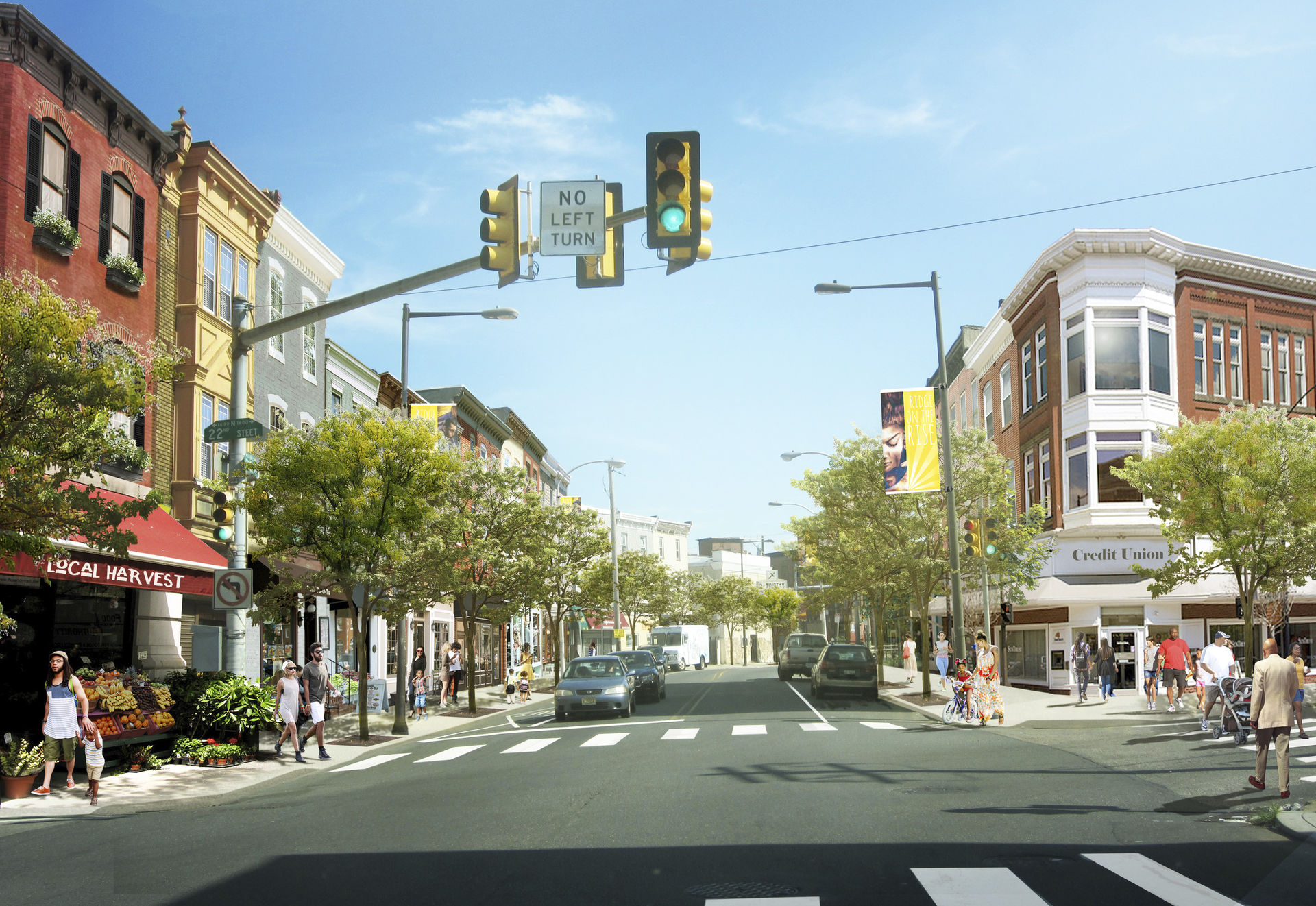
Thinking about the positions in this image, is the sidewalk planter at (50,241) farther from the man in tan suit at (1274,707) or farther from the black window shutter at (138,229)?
the man in tan suit at (1274,707)

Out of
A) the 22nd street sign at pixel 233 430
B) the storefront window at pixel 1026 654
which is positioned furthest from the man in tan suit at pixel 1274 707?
the storefront window at pixel 1026 654

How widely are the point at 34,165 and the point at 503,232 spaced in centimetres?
1323

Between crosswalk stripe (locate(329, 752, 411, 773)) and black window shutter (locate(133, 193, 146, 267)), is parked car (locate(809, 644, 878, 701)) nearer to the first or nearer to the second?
crosswalk stripe (locate(329, 752, 411, 773))

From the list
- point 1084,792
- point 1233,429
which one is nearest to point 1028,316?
point 1233,429

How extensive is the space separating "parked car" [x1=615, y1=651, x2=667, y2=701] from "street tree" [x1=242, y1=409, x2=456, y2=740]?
34.5ft

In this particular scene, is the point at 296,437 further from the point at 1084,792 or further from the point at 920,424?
the point at 1084,792

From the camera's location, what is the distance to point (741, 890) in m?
8.45

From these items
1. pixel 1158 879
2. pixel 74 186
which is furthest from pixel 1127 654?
pixel 74 186

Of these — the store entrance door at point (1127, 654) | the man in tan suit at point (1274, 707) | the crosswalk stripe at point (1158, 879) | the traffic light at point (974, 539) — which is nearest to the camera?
the crosswalk stripe at point (1158, 879)

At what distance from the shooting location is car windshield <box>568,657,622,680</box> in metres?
29.1

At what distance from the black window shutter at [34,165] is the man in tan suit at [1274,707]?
763 inches

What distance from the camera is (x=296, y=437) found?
23.6 metres

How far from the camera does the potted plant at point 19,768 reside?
15.1 metres

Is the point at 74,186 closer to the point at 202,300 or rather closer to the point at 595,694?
the point at 202,300
